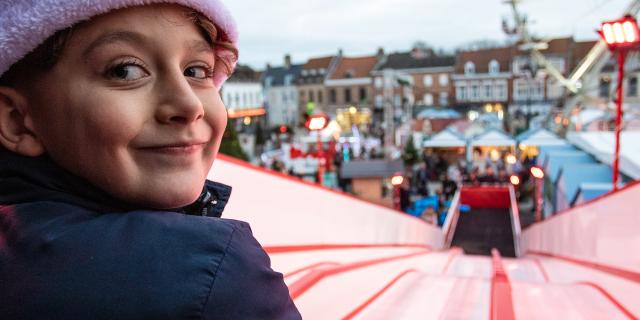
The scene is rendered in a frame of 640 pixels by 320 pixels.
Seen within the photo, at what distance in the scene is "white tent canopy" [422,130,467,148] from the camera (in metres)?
23.3

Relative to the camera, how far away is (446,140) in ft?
77.3

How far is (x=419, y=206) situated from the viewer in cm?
1580

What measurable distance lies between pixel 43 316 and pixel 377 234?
567cm

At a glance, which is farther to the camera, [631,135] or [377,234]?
[631,135]

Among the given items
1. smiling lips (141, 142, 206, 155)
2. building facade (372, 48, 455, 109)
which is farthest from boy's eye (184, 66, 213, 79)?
building facade (372, 48, 455, 109)

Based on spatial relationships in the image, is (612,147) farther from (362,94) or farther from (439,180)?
(362,94)

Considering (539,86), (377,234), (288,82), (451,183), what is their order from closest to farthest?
(377,234) → (451,183) → (539,86) → (288,82)

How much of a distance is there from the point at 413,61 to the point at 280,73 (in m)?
15.0

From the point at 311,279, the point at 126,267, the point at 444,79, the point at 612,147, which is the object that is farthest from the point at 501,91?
the point at 126,267

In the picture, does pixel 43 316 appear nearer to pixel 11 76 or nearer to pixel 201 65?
pixel 11 76

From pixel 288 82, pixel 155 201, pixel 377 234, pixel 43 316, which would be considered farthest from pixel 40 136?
pixel 288 82

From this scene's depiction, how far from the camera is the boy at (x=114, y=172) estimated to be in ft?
2.81

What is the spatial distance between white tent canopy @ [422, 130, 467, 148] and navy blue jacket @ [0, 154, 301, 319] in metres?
23.0

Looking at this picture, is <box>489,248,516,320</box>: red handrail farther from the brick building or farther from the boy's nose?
the brick building
